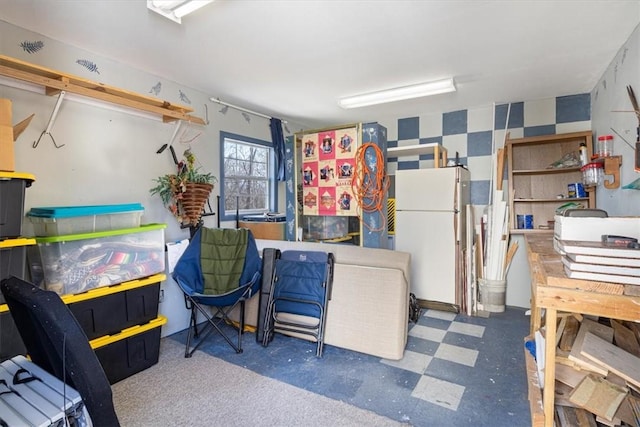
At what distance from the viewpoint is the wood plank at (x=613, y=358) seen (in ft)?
4.04

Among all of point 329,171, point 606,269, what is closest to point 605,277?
point 606,269

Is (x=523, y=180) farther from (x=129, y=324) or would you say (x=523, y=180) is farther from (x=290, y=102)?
(x=129, y=324)

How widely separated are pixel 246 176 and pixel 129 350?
2270 millimetres

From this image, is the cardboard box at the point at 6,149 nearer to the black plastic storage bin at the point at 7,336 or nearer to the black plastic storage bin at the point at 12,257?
the black plastic storage bin at the point at 12,257

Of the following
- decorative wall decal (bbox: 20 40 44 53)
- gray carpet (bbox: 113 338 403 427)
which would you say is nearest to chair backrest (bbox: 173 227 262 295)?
gray carpet (bbox: 113 338 403 427)

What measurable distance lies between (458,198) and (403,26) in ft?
6.53

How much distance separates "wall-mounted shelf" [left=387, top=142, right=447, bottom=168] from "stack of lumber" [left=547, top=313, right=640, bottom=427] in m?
2.65

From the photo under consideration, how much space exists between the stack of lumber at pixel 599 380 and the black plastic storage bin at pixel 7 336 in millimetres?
2660

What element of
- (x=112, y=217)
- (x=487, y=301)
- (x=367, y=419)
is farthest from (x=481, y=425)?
(x=112, y=217)

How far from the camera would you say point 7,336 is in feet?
5.69

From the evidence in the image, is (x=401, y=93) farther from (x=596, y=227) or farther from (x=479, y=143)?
(x=596, y=227)

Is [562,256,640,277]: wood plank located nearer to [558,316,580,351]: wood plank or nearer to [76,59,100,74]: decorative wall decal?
[558,316,580,351]: wood plank

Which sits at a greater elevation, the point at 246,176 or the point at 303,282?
the point at 246,176

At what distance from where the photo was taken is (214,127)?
3473 millimetres
